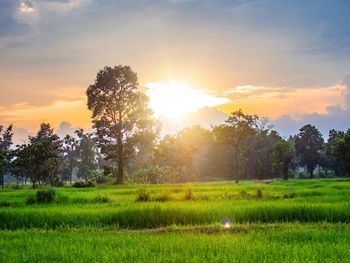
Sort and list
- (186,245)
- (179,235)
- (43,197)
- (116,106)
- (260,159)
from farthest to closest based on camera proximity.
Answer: (260,159), (116,106), (43,197), (179,235), (186,245)

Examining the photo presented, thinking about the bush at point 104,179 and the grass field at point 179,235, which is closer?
the grass field at point 179,235

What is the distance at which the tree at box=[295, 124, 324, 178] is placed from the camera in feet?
353

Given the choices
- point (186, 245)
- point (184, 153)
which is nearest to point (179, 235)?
point (186, 245)

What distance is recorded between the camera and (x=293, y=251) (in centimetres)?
1070

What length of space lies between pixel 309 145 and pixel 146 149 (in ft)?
174

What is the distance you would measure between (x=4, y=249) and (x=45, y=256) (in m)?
1.57

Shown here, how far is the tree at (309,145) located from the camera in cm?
10750

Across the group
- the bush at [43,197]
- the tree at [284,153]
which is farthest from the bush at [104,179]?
the bush at [43,197]

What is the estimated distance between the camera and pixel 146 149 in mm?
70375

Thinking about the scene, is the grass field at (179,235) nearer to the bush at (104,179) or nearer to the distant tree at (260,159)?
the bush at (104,179)

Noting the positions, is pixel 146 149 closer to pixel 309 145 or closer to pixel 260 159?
pixel 260 159

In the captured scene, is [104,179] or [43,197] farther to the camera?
→ [104,179]

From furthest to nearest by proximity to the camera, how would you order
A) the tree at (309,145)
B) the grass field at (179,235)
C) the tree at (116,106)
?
the tree at (309,145), the tree at (116,106), the grass field at (179,235)

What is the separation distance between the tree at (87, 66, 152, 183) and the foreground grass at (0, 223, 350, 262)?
47.4m
